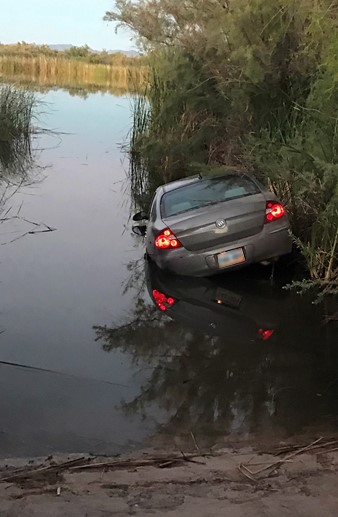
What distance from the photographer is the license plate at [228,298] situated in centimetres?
1015

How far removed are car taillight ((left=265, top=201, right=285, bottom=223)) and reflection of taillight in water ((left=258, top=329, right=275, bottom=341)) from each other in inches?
91.5

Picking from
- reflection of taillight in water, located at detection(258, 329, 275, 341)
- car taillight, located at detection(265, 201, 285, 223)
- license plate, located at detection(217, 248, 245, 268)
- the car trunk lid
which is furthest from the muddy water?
car taillight, located at detection(265, 201, 285, 223)

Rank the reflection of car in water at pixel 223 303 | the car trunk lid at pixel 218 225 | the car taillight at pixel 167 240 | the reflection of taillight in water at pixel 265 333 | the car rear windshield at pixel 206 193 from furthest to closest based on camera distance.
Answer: the car rear windshield at pixel 206 193 < the car taillight at pixel 167 240 < the car trunk lid at pixel 218 225 < the reflection of car in water at pixel 223 303 < the reflection of taillight in water at pixel 265 333

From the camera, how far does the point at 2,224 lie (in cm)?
1517

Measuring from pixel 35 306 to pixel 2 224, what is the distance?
19.1 feet

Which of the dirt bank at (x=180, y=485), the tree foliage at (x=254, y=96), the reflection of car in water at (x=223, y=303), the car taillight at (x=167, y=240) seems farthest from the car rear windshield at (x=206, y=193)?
the dirt bank at (x=180, y=485)

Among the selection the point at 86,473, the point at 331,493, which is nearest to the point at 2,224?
the point at 86,473

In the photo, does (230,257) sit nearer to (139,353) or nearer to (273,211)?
(273,211)

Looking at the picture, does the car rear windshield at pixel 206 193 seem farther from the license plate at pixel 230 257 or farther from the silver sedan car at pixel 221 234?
the license plate at pixel 230 257

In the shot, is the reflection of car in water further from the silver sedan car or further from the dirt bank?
the dirt bank

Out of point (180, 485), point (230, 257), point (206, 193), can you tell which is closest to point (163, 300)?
point (230, 257)

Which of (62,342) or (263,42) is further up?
(263,42)

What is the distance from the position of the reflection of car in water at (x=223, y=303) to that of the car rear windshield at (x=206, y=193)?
105 centimetres

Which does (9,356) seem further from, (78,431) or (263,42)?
(263,42)
